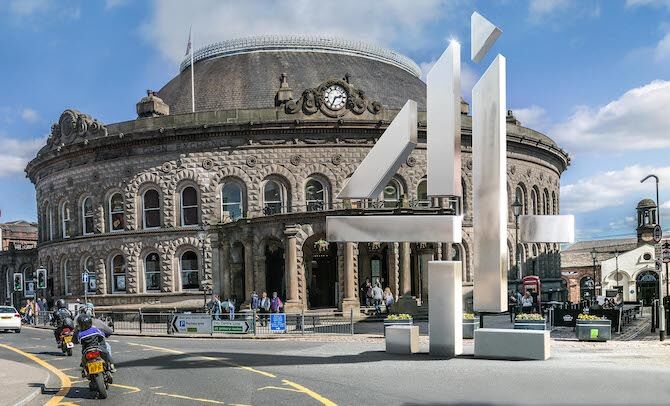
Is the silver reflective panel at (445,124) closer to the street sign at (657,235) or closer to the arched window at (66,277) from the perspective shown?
the street sign at (657,235)

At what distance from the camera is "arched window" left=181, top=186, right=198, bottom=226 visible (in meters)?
49.0

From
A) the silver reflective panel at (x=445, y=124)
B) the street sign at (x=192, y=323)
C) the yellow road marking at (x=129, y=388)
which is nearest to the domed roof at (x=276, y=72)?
the street sign at (x=192, y=323)

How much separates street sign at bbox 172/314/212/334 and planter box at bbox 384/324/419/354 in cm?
1208

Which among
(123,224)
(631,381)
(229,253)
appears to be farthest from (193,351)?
(123,224)

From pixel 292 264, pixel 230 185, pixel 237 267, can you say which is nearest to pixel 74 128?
pixel 230 185

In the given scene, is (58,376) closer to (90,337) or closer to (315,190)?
(90,337)

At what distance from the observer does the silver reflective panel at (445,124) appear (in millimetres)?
19312

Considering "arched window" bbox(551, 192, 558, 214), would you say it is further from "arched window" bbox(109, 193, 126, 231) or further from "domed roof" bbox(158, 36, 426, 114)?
"arched window" bbox(109, 193, 126, 231)

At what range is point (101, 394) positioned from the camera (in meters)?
14.7

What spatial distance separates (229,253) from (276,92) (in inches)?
475

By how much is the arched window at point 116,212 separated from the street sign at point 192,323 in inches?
776

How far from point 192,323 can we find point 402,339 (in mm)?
13811

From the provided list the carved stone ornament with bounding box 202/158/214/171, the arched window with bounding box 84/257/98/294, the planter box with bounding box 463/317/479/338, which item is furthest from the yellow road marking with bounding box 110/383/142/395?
the arched window with bounding box 84/257/98/294

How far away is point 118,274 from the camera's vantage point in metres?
51.2
